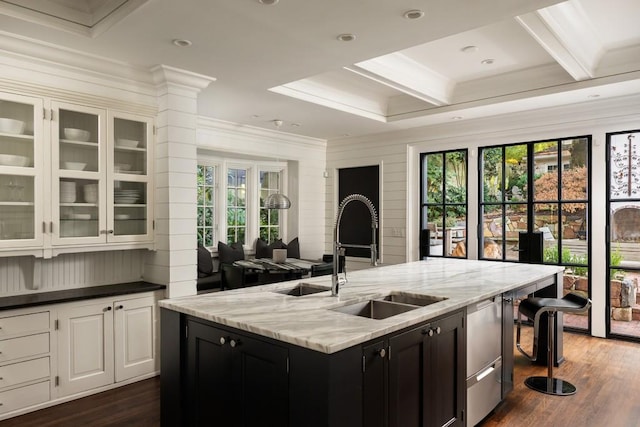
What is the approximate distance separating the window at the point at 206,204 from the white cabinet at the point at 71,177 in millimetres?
2614

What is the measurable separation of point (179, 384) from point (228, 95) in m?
3.11

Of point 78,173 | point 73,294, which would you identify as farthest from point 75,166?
point 73,294

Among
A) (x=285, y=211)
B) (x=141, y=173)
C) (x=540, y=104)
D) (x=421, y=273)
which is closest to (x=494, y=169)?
(x=540, y=104)

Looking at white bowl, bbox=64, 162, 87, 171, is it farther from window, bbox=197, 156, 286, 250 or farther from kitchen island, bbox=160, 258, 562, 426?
window, bbox=197, 156, 286, 250

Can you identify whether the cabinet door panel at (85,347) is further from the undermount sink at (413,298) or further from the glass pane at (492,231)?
the glass pane at (492,231)

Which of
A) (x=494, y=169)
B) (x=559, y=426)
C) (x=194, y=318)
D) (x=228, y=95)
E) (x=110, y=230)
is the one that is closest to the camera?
(x=194, y=318)

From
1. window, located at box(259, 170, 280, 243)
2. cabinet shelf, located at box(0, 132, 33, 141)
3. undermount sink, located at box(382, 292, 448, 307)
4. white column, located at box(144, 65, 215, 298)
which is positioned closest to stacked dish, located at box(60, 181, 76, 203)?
cabinet shelf, located at box(0, 132, 33, 141)

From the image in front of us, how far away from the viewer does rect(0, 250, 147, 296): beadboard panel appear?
344 cm

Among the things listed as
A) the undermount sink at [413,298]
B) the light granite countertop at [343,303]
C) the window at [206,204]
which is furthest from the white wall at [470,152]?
the undermount sink at [413,298]

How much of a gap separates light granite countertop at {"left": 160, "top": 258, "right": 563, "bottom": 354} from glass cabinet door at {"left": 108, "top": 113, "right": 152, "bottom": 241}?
146 cm

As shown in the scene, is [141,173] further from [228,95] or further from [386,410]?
[386,410]

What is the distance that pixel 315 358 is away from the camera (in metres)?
1.76

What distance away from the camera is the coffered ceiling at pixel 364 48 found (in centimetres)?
276

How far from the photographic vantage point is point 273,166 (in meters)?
7.30
